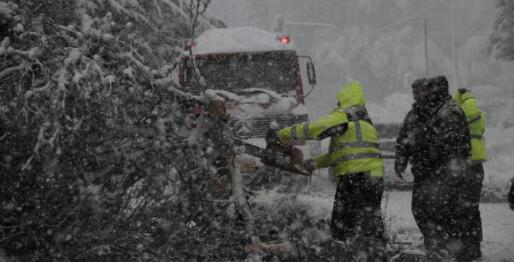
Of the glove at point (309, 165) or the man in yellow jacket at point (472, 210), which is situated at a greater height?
the glove at point (309, 165)

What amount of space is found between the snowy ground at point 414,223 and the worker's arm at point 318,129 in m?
0.85

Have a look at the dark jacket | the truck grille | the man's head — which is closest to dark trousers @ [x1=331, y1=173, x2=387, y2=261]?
the dark jacket

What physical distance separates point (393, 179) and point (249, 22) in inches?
1433

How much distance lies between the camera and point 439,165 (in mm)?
5113

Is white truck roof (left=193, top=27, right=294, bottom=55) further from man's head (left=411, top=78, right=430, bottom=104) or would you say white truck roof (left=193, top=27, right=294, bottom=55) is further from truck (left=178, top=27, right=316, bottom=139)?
man's head (left=411, top=78, right=430, bottom=104)

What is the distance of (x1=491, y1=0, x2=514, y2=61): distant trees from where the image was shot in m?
18.2

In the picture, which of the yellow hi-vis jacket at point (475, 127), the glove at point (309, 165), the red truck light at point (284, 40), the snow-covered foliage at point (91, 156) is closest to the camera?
the snow-covered foliage at point (91, 156)

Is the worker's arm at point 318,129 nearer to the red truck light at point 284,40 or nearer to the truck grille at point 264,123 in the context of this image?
the truck grille at point 264,123

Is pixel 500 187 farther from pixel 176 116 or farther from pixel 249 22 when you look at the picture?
pixel 249 22

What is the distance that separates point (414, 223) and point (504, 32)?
13.9 meters

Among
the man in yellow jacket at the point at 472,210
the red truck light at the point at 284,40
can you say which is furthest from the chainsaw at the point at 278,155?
the red truck light at the point at 284,40

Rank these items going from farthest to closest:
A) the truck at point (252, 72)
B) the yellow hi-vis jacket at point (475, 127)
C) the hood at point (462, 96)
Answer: the truck at point (252, 72) → the hood at point (462, 96) → the yellow hi-vis jacket at point (475, 127)

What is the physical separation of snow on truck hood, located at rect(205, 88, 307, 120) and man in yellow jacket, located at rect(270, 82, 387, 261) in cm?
351

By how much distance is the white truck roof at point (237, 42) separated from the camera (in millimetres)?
9383
